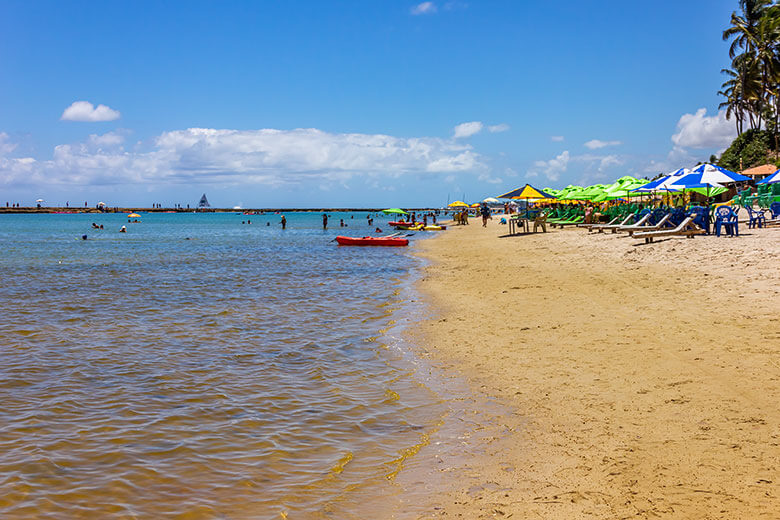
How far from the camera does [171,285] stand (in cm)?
1712

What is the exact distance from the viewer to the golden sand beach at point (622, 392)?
3.68 metres

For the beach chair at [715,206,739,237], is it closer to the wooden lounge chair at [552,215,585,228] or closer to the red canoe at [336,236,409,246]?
the red canoe at [336,236,409,246]

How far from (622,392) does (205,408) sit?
14.8 ft

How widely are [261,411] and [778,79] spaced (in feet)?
166

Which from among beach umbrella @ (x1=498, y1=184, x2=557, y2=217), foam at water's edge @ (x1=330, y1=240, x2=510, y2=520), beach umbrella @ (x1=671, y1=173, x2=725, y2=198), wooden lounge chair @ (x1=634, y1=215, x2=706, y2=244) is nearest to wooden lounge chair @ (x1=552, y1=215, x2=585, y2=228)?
beach umbrella @ (x1=498, y1=184, x2=557, y2=217)

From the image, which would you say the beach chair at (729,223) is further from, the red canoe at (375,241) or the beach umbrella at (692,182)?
the red canoe at (375,241)

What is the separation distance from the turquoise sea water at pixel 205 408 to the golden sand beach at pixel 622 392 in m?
0.86

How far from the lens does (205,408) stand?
598 centimetres

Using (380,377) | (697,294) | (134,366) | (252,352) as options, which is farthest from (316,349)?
(697,294)

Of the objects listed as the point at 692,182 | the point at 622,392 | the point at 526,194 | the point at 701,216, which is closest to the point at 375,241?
the point at 526,194

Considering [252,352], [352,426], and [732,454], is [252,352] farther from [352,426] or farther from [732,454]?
[732,454]

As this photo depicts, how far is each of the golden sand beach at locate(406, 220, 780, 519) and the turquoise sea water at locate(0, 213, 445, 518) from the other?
0.86 metres

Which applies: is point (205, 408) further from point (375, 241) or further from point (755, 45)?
point (755, 45)

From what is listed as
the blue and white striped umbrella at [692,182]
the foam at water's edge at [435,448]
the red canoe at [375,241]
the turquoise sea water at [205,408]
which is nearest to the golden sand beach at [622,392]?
the foam at water's edge at [435,448]
